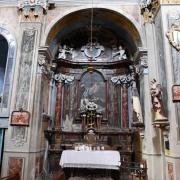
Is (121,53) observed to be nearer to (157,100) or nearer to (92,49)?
(92,49)

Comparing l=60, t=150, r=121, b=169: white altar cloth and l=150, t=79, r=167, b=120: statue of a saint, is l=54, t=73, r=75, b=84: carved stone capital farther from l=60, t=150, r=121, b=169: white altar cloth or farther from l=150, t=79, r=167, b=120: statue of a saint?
l=150, t=79, r=167, b=120: statue of a saint

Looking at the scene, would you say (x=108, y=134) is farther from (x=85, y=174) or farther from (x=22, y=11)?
(x=22, y=11)

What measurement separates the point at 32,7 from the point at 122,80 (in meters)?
4.43

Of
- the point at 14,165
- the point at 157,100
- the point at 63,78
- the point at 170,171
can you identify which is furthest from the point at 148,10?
the point at 14,165

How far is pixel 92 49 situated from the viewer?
9812 mm

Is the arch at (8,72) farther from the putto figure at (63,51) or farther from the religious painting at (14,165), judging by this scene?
the putto figure at (63,51)

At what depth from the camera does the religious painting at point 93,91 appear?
903 cm

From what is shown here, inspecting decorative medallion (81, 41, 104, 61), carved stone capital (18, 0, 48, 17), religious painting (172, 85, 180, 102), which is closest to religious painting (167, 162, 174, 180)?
religious painting (172, 85, 180, 102)

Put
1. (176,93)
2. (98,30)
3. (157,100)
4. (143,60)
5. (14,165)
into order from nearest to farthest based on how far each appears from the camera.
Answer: (176,93) < (157,100) < (14,165) < (143,60) < (98,30)

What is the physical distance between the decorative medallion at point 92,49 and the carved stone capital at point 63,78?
1.30m

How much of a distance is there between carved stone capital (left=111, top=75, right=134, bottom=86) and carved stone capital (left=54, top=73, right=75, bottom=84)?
5.82ft

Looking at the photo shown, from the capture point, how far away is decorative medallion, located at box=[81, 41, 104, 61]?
9.74 meters

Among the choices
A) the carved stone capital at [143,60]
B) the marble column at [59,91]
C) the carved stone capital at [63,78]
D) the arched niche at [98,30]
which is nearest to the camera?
the carved stone capital at [143,60]

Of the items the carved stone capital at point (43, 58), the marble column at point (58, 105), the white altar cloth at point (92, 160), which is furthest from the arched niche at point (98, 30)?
the white altar cloth at point (92, 160)
